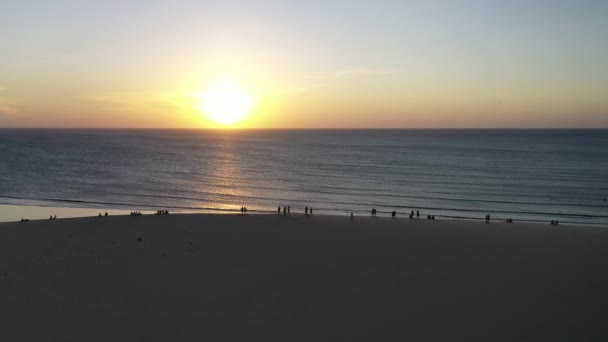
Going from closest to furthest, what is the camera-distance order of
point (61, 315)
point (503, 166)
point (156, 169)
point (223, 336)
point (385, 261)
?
point (223, 336) → point (61, 315) → point (385, 261) → point (156, 169) → point (503, 166)

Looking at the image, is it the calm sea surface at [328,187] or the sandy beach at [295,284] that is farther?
the calm sea surface at [328,187]

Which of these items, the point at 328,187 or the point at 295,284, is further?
the point at 328,187

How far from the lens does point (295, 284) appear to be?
15.3m

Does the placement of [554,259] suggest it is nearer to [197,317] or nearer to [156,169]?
[197,317]

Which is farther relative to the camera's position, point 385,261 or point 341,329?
point 385,261

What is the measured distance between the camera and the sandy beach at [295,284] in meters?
12.2

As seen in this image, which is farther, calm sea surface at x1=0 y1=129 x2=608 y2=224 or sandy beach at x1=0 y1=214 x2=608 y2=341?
calm sea surface at x1=0 y1=129 x2=608 y2=224

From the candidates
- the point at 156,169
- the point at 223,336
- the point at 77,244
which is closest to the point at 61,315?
the point at 223,336

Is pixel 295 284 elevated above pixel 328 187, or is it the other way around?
pixel 328 187

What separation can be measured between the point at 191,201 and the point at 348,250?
2645 centimetres

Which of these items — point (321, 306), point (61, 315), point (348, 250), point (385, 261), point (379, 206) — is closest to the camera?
point (61, 315)

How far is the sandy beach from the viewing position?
1217cm

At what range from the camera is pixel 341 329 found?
1218 centimetres

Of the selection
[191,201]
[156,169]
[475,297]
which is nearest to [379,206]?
[191,201]
